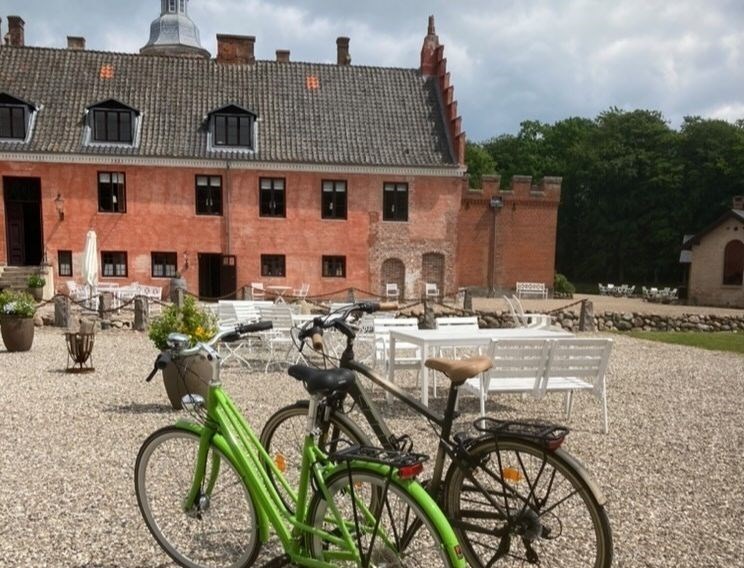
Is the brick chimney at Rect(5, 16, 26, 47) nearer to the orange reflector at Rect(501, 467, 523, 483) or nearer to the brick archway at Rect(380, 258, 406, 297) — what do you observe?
the brick archway at Rect(380, 258, 406, 297)

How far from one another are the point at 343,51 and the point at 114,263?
1483 centimetres

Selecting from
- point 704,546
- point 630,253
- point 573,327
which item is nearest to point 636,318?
point 573,327

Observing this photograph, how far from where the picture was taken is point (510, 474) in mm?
2998

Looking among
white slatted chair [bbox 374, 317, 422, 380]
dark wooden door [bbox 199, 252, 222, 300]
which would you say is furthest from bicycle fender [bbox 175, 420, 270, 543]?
dark wooden door [bbox 199, 252, 222, 300]

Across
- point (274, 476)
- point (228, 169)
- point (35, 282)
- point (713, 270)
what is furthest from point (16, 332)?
point (713, 270)

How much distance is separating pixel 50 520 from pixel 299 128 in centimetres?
2289

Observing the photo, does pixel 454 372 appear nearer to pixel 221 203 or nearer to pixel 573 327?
pixel 573 327

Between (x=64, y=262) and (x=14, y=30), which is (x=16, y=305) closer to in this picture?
(x=64, y=262)

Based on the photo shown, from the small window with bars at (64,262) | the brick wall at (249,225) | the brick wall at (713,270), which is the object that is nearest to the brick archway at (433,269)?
the brick wall at (249,225)

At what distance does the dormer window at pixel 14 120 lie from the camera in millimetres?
23516

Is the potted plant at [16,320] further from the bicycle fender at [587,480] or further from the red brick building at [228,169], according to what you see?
the red brick building at [228,169]

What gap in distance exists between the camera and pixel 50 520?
13.8 feet

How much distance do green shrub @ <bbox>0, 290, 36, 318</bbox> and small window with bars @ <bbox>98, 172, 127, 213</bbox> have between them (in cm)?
1341

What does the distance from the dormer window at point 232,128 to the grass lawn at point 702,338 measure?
1611 cm
